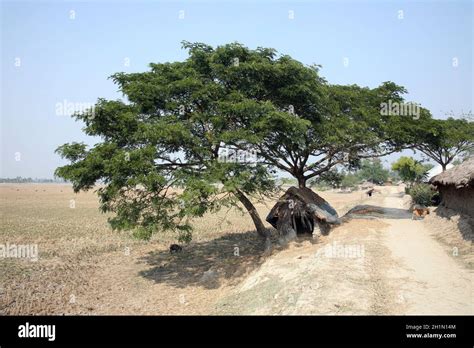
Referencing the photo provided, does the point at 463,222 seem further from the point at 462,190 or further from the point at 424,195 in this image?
the point at 424,195

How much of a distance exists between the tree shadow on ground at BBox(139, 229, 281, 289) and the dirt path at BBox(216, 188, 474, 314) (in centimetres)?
142

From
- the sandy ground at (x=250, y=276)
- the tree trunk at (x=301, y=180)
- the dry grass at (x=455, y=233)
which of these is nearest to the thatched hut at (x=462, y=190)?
the dry grass at (x=455, y=233)

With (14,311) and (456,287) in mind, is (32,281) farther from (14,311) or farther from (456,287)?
(456,287)

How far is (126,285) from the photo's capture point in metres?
15.4

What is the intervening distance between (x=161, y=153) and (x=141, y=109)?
216cm

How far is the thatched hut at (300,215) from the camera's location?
19.9 metres

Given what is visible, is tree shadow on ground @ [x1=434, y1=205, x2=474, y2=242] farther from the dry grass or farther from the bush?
the bush

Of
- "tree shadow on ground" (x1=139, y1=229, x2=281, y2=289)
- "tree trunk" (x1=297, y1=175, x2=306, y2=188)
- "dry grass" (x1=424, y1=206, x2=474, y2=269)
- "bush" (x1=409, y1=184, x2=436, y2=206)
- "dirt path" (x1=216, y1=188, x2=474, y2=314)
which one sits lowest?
"tree shadow on ground" (x1=139, y1=229, x2=281, y2=289)

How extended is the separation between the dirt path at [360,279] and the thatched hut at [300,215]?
5.54 ft

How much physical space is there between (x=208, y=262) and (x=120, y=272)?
4429mm

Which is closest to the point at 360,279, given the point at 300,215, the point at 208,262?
the point at 300,215

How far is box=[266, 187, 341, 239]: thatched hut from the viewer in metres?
19.9

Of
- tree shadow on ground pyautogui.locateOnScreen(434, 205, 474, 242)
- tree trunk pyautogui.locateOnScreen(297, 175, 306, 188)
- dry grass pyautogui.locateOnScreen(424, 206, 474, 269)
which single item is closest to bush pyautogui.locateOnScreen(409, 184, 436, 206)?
dry grass pyautogui.locateOnScreen(424, 206, 474, 269)

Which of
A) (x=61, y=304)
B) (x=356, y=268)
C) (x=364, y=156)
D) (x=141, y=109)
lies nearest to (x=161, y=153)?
(x=141, y=109)
